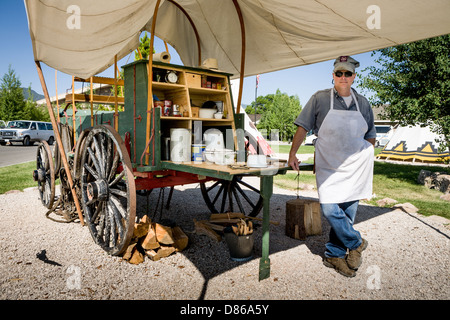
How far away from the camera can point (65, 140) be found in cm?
508

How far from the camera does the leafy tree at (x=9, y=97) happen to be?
25.1 metres

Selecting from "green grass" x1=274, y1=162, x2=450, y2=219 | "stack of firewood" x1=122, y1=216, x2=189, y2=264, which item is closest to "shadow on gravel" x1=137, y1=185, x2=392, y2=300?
"stack of firewood" x1=122, y1=216, x2=189, y2=264

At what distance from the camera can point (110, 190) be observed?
344cm

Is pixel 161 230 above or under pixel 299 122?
under

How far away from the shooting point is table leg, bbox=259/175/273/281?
2807 millimetres

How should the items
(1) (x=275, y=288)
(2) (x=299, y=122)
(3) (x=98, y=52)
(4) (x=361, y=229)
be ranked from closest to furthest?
(1) (x=275, y=288) → (2) (x=299, y=122) → (3) (x=98, y=52) → (4) (x=361, y=229)

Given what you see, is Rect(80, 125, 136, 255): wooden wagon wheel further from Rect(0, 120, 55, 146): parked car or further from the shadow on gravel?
Rect(0, 120, 55, 146): parked car

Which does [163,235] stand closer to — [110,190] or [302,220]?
[110,190]

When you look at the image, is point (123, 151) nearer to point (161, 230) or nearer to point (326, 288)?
point (161, 230)

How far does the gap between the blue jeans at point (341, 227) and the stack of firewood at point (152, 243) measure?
5.25 ft
